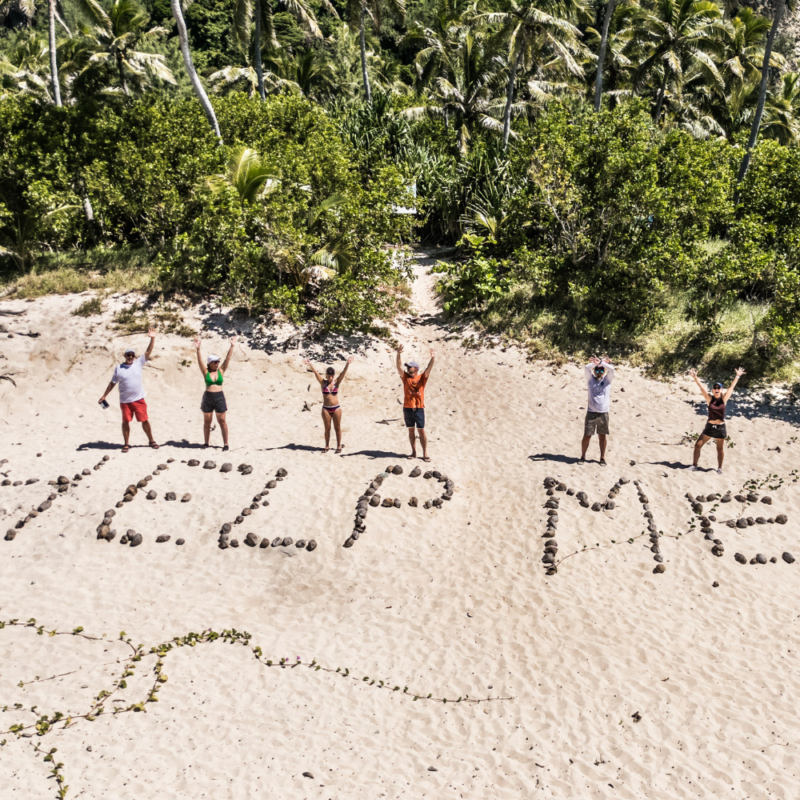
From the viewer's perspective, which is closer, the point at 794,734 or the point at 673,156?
the point at 794,734

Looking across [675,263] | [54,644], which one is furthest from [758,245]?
[54,644]

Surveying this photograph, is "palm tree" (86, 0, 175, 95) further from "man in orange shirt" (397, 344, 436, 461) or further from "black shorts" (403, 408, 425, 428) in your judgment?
"black shorts" (403, 408, 425, 428)

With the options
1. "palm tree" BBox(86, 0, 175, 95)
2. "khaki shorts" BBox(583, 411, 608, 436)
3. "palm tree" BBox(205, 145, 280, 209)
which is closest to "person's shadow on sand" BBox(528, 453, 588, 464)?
"khaki shorts" BBox(583, 411, 608, 436)

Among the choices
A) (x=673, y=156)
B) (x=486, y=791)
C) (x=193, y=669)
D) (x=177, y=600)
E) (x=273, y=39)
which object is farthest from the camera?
(x=273, y=39)

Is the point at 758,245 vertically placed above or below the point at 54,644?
above

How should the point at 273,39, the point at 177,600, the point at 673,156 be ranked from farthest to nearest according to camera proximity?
1. the point at 273,39
2. the point at 673,156
3. the point at 177,600

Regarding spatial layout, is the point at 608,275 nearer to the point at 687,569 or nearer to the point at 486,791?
the point at 687,569

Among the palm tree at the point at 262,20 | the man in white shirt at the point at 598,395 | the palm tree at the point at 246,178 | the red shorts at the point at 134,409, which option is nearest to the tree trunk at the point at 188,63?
the palm tree at the point at 246,178
